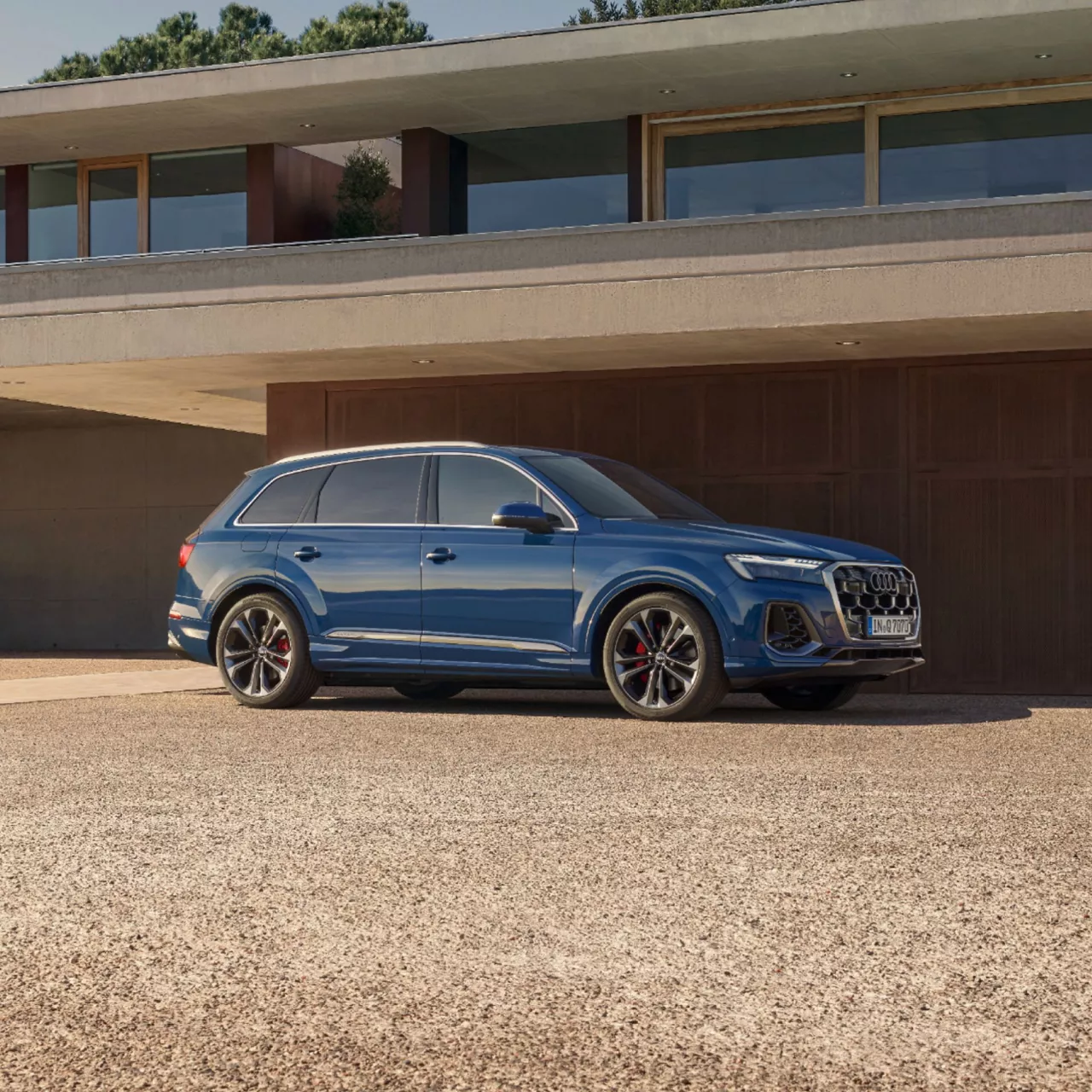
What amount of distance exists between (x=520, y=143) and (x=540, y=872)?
1544cm

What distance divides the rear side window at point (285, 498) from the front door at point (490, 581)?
1050 millimetres

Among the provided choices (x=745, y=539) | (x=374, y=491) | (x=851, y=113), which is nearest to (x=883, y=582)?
(x=745, y=539)

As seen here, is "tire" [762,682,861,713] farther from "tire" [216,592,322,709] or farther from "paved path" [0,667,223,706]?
"paved path" [0,667,223,706]

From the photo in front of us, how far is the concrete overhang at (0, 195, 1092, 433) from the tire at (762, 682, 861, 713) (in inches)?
150

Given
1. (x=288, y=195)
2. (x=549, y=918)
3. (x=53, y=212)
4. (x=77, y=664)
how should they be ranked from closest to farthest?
(x=549, y=918), (x=77, y=664), (x=288, y=195), (x=53, y=212)

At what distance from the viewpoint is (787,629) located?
11.2 meters

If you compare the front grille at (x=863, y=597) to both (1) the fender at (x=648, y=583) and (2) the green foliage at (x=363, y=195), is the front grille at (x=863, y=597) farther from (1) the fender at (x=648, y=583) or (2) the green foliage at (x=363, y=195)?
(2) the green foliage at (x=363, y=195)

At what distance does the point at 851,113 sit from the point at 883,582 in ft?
A: 27.9

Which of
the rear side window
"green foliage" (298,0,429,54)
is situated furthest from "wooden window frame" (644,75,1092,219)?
"green foliage" (298,0,429,54)

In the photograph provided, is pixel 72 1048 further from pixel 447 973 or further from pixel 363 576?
pixel 363 576

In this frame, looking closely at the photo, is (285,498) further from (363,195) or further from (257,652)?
(363,195)

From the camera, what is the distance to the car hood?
37.4 feet

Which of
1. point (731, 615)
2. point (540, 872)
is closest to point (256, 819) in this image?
point (540, 872)

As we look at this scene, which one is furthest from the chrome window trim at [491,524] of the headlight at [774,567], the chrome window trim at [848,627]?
the chrome window trim at [848,627]
